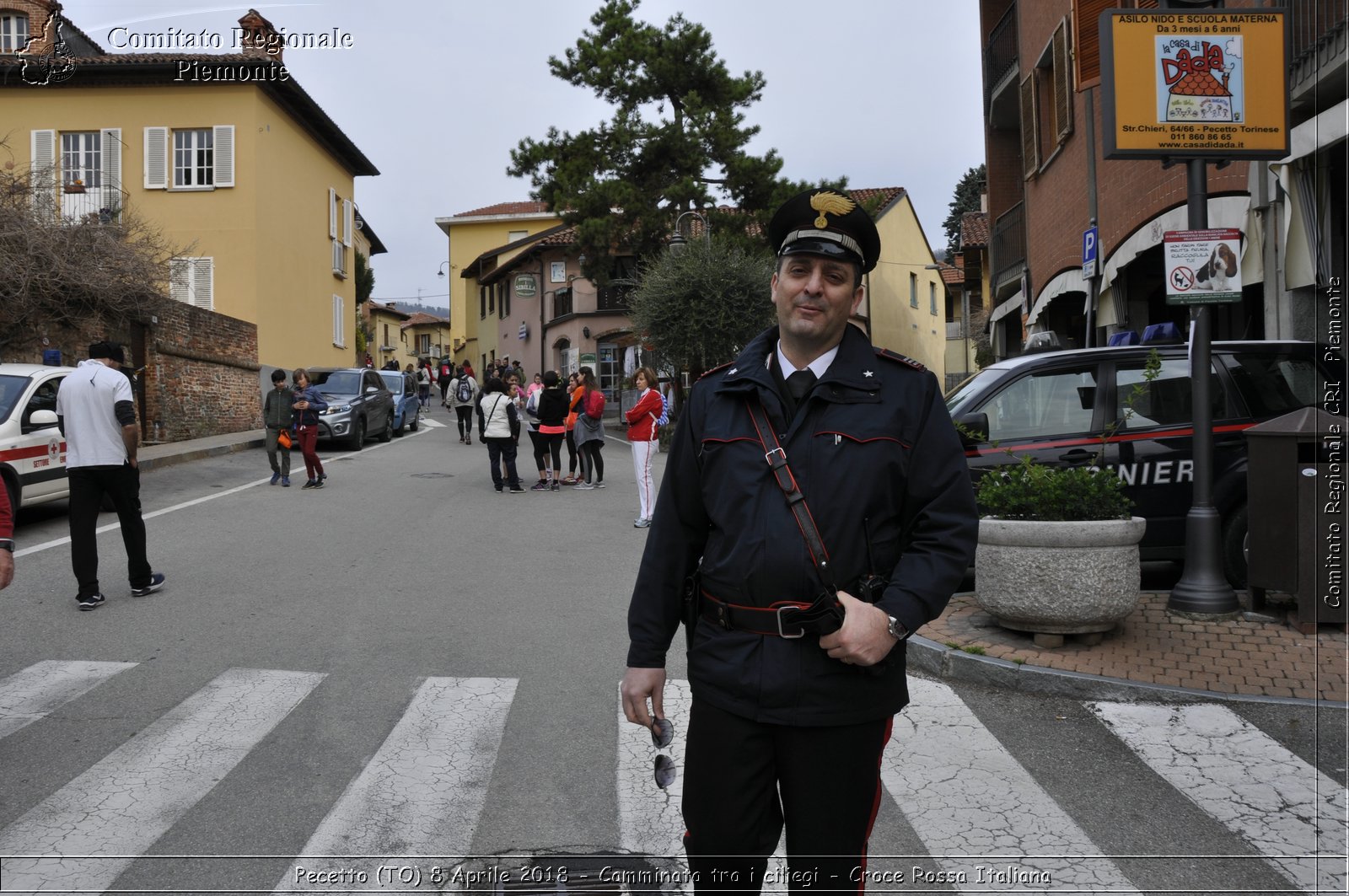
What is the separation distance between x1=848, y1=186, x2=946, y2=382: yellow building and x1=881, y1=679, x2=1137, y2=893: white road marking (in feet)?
107

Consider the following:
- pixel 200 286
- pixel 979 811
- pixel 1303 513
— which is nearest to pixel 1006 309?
pixel 1303 513

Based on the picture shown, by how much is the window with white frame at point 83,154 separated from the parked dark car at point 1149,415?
2635cm

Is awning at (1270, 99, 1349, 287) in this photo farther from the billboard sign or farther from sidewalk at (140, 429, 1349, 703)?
sidewalk at (140, 429, 1349, 703)

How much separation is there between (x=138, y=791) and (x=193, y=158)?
26.9 metres

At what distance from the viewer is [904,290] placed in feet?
147

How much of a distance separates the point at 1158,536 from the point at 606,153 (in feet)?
91.2

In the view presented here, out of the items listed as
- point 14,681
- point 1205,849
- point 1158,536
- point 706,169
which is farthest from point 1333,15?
point 706,169

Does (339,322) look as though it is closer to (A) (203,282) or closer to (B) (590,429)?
(A) (203,282)

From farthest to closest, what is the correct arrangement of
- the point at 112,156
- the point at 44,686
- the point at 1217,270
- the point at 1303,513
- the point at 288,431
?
the point at 112,156
the point at 288,431
the point at 1217,270
the point at 1303,513
the point at 44,686

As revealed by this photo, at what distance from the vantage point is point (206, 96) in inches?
1064

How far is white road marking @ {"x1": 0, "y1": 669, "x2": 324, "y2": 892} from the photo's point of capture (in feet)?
11.4

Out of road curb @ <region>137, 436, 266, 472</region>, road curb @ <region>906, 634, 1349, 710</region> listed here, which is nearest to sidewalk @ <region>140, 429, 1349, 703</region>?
road curb @ <region>906, 634, 1349, 710</region>

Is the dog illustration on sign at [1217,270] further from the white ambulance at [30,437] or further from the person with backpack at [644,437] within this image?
the white ambulance at [30,437]

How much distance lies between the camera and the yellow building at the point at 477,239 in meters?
65.6
